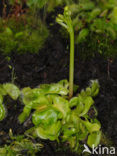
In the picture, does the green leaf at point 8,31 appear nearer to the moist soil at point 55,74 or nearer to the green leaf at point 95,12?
the moist soil at point 55,74

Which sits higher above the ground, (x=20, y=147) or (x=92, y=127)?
(x=92, y=127)

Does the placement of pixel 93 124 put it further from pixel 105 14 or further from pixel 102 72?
pixel 105 14

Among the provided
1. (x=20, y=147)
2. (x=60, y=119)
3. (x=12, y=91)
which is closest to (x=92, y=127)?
(x=60, y=119)

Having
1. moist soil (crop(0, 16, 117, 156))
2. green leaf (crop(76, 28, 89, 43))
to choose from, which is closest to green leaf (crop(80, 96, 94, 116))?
moist soil (crop(0, 16, 117, 156))

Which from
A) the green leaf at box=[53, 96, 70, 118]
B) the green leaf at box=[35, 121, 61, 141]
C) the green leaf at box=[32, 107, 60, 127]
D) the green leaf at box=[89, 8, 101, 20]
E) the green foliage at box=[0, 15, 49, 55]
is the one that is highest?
the green leaf at box=[89, 8, 101, 20]

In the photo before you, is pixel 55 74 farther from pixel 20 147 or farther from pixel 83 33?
pixel 20 147

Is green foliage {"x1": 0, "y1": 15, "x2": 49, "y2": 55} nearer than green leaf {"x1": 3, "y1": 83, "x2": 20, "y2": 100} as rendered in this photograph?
No

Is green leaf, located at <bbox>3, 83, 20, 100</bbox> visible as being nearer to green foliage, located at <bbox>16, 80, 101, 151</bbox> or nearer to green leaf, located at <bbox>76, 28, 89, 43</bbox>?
green foliage, located at <bbox>16, 80, 101, 151</bbox>
